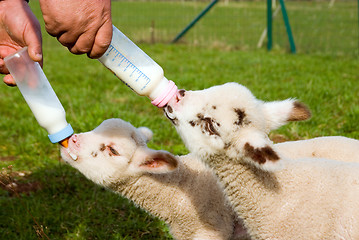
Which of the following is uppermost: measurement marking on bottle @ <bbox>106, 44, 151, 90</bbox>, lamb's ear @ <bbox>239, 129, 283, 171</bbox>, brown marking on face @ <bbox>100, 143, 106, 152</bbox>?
measurement marking on bottle @ <bbox>106, 44, 151, 90</bbox>

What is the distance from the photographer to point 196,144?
2803mm

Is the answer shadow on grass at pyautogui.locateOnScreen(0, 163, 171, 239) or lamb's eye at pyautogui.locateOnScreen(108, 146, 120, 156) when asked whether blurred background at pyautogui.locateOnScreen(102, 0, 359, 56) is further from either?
lamb's eye at pyautogui.locateOnScreen(108, 146, 120, 156)

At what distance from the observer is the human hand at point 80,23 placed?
1.99 meters

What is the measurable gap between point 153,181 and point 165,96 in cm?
102

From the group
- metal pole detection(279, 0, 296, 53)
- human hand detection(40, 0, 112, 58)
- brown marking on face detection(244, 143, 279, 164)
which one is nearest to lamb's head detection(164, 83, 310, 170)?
brown marking on face detection(244, 143, 279, 164)

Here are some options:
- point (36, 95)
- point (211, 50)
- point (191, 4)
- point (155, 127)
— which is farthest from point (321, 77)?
point (191, 4)

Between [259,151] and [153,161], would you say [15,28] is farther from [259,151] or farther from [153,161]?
[259,151]

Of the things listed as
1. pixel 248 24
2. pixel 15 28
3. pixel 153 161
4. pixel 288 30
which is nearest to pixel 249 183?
pixel 153 161

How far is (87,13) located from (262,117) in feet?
4.31

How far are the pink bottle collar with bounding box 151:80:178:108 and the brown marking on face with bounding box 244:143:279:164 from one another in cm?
56

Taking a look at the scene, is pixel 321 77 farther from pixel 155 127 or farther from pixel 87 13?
pixel 87 13

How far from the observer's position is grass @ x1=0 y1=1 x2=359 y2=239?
3730mm

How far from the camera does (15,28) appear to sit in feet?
9.00

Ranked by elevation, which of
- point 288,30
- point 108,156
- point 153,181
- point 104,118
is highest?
point 108,156
